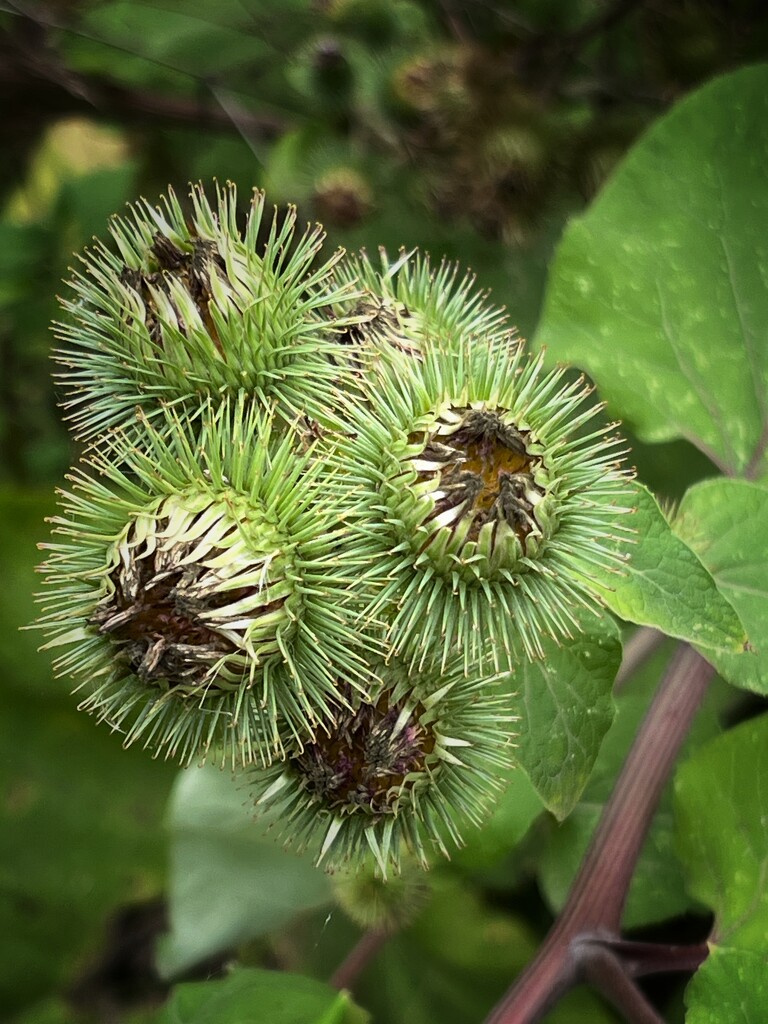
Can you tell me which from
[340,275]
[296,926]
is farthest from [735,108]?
[296,926]

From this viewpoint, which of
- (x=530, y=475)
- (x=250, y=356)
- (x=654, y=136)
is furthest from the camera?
(x=654, y=136)

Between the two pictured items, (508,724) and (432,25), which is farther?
(432,25)

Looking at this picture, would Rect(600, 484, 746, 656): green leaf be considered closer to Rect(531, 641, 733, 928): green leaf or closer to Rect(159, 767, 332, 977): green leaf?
Rect(531, 641, 733, 928): green leaf

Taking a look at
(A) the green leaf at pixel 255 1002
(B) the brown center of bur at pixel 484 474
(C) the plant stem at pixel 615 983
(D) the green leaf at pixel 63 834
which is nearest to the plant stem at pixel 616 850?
(C) the plant stem at pixel 615 983

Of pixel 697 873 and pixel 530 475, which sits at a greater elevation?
pixel 530 475

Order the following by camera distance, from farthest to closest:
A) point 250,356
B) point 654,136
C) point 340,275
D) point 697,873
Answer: point 654,136 < point 697,873 < point 340,275 < point 250,356

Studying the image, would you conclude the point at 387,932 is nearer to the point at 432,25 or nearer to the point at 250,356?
the point at 250,356

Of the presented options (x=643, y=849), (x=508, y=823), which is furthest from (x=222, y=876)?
(x=643, y=849)
